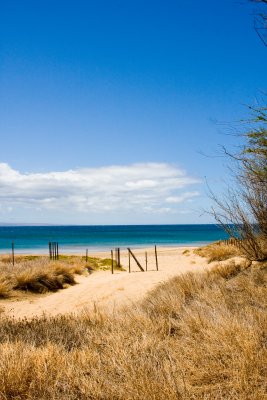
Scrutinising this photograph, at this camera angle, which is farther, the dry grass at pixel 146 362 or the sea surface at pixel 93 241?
the sea surface at pixel 93 241

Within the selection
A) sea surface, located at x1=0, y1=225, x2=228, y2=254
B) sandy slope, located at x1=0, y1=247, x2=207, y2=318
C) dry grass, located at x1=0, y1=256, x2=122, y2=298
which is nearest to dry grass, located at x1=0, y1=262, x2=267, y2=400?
sandy slope, located at x1=0, y1=247, x2=207, y2=318

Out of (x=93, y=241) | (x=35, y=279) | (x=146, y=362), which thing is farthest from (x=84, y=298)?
(x=93, y=241)

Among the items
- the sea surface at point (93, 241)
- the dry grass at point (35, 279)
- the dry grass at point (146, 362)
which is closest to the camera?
the dry grass at point (146, 362)

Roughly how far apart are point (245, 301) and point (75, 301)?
7.47 metres

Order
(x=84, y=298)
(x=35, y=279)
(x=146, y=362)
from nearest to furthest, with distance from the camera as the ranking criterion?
(x=146, y=362) → (x=84, y=298) → (x=35, y=279)

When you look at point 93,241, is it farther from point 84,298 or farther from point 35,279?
point 84,298

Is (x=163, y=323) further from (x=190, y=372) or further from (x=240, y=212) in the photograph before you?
(x=240, y=212)

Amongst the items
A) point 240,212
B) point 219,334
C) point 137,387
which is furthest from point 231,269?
point 137,387

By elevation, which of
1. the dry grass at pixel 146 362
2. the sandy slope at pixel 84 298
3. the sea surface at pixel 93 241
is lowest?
the sea surface at pixel 93 241

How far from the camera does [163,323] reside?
6270mm

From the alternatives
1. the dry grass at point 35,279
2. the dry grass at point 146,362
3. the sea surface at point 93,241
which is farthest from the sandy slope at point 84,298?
the sea surface at point 93,241

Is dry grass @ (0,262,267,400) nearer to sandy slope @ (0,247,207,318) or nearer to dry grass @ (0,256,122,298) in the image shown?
sandy slope @ (0,247,207,318)

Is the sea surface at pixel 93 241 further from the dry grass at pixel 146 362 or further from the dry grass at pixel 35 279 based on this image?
the dry grass at pixel 146 362

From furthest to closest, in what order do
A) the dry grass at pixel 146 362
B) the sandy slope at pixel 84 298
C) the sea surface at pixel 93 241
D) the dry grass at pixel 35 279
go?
the sea surface at pixel 93 241
the dry grass at pixel 35 279
the sandy slope at pixel 84 298
the dry grass at pixel 146 362
